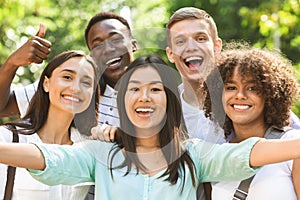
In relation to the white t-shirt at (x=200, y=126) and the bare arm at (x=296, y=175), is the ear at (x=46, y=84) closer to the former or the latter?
the white t-shirt at (x=200, y=126)

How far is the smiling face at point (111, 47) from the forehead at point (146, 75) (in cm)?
21

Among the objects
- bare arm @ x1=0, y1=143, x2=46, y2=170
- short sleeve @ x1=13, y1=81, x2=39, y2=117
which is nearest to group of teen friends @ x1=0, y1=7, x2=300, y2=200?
bare arm @ x1=0, y1=143, x2=46, y2=170

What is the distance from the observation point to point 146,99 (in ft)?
10.6

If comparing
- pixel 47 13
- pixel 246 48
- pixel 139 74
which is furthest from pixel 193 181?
pixel 47 13

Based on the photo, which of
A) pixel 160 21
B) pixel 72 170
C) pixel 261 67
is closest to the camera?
pixel 72 170

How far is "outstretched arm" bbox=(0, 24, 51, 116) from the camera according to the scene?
4098 mm

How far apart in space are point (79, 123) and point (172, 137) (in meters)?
0.57

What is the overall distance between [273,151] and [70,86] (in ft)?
4.16

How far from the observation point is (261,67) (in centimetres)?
345

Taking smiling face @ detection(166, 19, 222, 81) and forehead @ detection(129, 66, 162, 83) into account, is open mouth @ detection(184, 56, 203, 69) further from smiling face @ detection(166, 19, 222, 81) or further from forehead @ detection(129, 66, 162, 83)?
forehead @ detection(129, 66, 162, 83)

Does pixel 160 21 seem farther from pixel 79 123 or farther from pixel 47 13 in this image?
pixel 79 123

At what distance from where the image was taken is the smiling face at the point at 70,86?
375 centimetres

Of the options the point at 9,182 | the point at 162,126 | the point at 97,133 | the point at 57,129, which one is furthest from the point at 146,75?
the point at 9,182

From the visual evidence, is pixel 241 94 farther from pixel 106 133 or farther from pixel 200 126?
pixel 106 133
